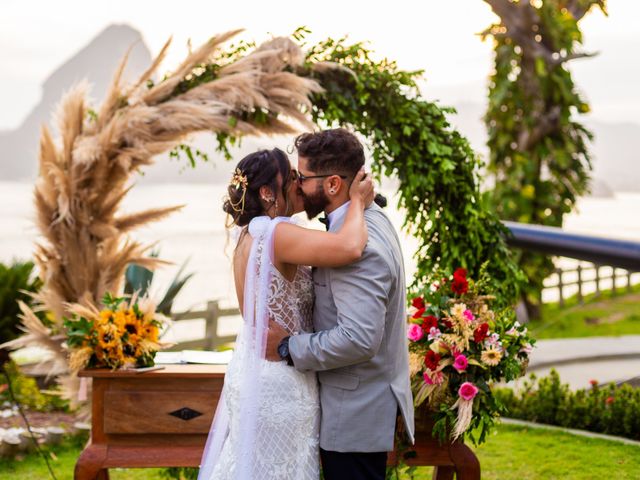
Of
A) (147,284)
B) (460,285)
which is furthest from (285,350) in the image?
(147,284)

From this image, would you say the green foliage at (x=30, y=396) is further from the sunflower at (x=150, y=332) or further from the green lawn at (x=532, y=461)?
the sunflower at (x=150, y=332)

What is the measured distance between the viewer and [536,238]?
12.9 feet

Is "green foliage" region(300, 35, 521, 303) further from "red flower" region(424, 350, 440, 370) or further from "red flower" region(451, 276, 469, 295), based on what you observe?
"red flower" region(424, 350, 440, 370)

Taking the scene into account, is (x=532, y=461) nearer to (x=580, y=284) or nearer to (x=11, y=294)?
(x=11, y=294)

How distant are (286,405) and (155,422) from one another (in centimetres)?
121

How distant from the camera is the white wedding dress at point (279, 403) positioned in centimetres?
280

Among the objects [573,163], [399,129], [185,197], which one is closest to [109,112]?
[185,197]

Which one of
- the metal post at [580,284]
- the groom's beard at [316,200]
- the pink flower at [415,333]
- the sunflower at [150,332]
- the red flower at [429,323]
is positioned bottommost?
the metal post at [580,284]

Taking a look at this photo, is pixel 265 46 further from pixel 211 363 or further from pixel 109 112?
pixel 211 363

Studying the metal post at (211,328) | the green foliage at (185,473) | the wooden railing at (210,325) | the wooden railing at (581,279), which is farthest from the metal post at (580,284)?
the green foliage at (185,473)

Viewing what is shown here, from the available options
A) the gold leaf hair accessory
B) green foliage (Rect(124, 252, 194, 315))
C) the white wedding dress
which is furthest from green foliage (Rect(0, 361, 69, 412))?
the gold leaf hair accessory

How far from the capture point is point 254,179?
9.15ft

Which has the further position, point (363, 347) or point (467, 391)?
point (467, 391)

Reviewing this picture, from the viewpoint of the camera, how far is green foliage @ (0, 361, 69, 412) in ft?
22.9
